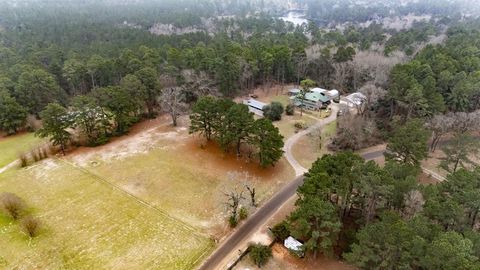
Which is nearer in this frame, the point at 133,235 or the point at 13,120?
the point at 133,235

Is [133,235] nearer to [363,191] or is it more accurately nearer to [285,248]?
[285,248]

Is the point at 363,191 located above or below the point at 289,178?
above

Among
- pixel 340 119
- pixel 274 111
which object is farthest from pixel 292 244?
pixel 274 111

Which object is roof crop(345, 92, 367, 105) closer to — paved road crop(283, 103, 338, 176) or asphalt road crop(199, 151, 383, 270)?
paved road crop(283, 103, 338, 176)

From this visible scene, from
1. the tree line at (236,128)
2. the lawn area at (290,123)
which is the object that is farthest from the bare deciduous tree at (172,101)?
the lawn area at (290,123)

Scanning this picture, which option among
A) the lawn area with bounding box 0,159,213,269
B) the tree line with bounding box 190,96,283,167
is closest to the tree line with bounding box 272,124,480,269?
the tree line with bounding box 190,96,283,167

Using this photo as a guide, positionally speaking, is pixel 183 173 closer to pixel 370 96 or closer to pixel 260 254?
pixel 260 254

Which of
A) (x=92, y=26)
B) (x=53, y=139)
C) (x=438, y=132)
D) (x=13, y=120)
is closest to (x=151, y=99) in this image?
(x=53, y=139)

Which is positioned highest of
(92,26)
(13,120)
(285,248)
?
(92,26)
